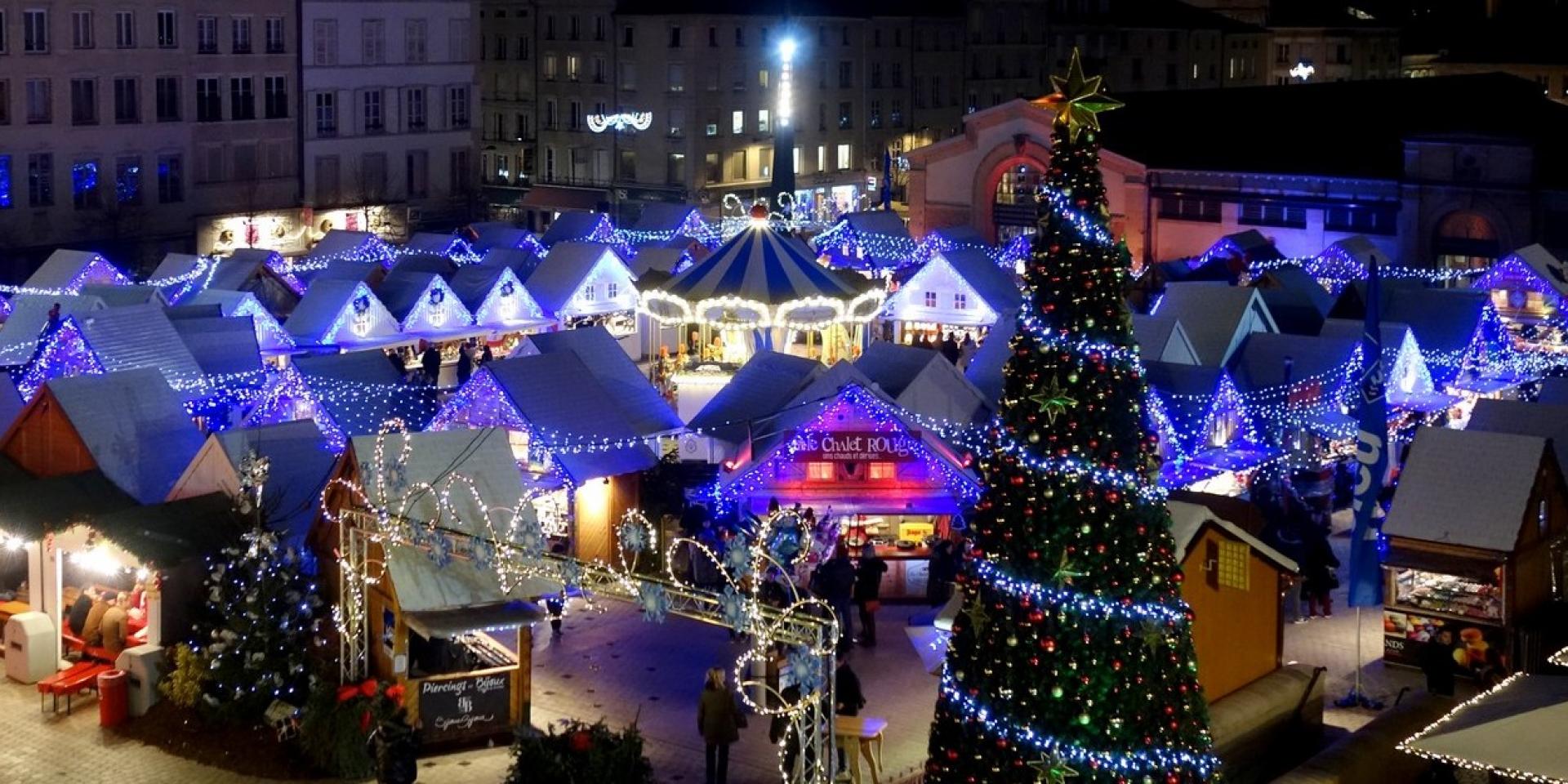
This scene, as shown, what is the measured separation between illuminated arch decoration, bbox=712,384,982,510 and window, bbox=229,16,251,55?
33.2 meters

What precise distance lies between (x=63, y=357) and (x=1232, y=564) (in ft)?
49.1

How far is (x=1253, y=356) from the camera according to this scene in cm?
2786

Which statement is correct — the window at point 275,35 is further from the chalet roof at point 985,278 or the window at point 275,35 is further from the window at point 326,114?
the chalet roof at point 985,278

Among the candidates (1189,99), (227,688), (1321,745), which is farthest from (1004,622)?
(1189,99)

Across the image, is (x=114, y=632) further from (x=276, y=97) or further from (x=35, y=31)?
(x=276, y=97)

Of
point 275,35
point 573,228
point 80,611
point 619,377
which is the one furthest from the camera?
point 275,35

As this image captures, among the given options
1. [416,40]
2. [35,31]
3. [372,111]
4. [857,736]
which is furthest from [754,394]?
[416,40]

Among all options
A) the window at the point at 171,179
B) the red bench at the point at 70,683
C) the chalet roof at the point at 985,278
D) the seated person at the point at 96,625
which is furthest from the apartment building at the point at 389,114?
the red bench at the point at 70,683

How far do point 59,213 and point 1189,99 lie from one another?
30790 mm

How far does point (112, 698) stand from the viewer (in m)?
17.9

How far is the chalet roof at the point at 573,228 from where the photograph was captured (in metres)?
43.4

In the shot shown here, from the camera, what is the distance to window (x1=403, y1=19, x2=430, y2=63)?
5750 centimetres

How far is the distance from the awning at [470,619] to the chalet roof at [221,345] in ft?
36.6

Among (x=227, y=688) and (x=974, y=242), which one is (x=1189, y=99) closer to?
(x=974, y=242)
